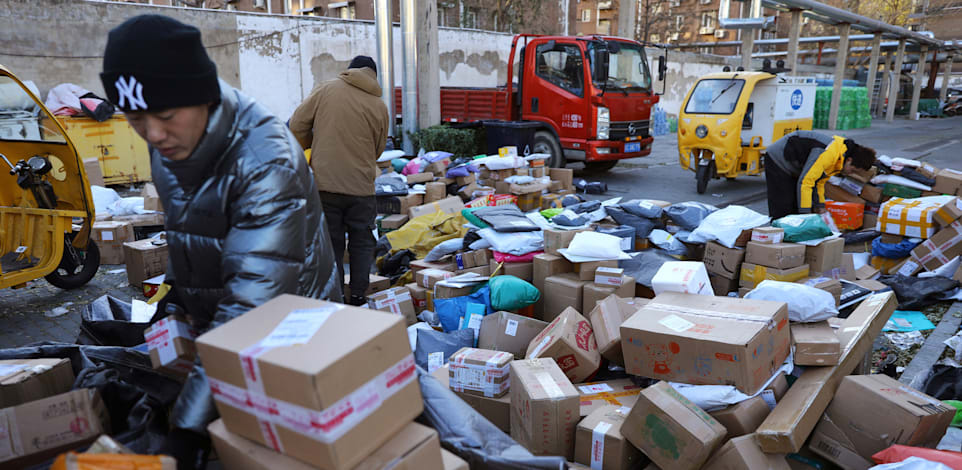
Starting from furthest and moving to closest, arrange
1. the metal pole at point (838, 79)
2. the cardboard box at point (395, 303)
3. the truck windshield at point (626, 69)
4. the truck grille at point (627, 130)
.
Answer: the metal pole at point (838, 79) → the truck grille at point (627, 130) → the truck windshield at point (626, 69) → the cardboard box at point (395, 303)

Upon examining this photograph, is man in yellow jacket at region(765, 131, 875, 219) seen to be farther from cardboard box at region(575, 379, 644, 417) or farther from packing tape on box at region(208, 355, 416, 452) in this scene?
packing tape on box at region(208, 355, 416, 452)

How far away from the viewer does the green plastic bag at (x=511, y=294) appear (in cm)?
410

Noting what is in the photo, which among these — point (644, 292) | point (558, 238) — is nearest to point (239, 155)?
point (558, 238)

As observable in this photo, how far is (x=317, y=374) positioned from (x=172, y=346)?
694 mm

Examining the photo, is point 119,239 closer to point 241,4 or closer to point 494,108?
point 494,108

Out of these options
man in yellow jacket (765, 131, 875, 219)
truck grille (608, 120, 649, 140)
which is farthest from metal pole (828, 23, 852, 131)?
man in yellow jacket (765, 131, 875, 219)

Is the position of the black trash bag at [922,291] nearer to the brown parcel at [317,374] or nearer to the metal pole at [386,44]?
the brown parcel at [317,374]

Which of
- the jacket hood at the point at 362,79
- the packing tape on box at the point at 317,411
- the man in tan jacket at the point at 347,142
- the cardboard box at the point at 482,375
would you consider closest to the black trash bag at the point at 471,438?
the packing tape on box at the point at 317,411

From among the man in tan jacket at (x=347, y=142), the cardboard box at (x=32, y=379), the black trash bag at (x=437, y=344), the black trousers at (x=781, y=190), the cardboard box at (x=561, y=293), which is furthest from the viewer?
the black trousers at (x=781, y=190)

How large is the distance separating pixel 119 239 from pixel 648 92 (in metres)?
8.68

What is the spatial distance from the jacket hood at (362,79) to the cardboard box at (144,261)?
2.59m

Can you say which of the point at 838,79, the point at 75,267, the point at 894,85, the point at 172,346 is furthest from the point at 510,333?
the point at 894,85

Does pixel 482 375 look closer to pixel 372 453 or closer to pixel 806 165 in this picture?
pixel 372 453

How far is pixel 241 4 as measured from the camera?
34562mm
